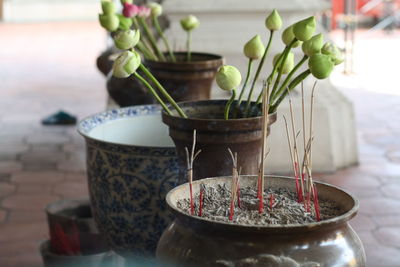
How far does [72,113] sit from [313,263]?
167 inches

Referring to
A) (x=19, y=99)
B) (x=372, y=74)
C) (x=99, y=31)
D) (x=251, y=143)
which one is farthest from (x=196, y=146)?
(x=99, y=31)

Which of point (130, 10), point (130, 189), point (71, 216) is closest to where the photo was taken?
point (130, 189)

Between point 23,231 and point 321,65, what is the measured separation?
1.80 m

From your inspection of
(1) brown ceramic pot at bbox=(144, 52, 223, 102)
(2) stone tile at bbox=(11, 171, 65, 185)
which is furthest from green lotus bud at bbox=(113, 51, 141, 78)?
(2) stone tile at bbox=(11, 171, 65, 185)

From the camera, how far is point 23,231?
109 inches

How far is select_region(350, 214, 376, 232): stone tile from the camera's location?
9.00 ft

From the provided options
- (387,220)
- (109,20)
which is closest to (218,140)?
(109,20)

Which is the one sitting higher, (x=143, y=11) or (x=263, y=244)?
(x=143, y=11)

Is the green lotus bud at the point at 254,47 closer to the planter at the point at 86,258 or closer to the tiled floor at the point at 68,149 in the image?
the planter at the point at 86,258

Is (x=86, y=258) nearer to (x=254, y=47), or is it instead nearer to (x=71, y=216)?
(x=71, y=216)

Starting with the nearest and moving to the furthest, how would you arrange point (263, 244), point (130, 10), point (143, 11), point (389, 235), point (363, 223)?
point (263, 244), point (130, 10), point (143, 11), point (389, 235), point (363, 223)

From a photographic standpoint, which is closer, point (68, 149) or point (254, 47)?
point (254, 47)

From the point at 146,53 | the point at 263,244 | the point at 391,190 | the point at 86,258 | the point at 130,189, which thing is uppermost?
the point at 146,53

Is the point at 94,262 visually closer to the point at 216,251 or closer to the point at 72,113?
the point at 216,251
